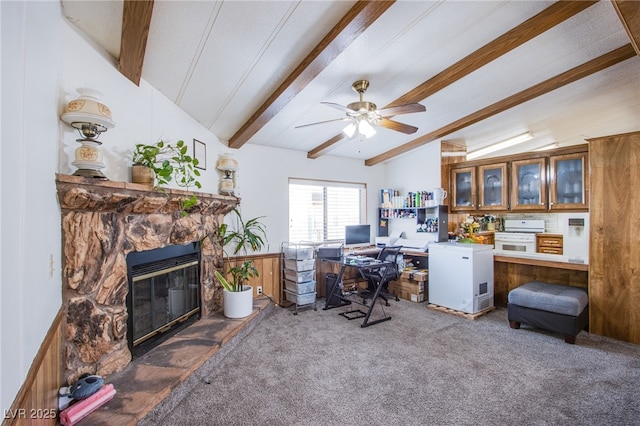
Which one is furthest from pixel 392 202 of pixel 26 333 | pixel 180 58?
pixel 26 333

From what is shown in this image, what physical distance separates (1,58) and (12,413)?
44.0 inches

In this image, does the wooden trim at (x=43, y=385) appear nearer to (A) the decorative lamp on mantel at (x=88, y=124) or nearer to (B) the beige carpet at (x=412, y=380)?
(B) the beige carpet at (x=412, y=380)

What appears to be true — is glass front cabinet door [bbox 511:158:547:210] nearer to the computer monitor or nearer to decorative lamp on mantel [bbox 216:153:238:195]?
the computer monitor

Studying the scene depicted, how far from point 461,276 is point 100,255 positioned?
3763 millimetres

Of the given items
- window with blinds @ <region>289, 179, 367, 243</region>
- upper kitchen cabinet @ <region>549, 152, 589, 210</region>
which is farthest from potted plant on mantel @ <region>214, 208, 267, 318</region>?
upper kitchen cabinet @ <region>549, 152, 589, 210</region>

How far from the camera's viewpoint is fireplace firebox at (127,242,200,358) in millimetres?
2238

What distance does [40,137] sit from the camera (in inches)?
52.8

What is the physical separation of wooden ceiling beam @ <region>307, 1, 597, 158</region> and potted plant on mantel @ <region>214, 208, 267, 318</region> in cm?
245

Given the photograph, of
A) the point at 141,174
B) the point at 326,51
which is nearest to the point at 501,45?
the point at 326,51

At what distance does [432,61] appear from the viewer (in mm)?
2668

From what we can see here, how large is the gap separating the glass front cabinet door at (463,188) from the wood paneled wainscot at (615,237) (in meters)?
1.49

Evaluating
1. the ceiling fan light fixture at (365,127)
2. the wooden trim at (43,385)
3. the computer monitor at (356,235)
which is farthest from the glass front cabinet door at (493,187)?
the wooden trim at (43,385)

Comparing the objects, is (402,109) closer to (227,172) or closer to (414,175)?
(227,172)

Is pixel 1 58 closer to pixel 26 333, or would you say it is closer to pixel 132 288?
pixel 26 333
